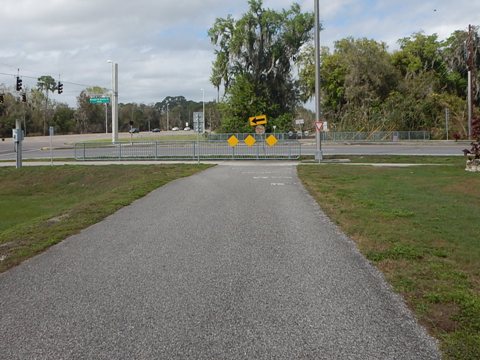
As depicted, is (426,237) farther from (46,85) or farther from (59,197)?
(46,85)

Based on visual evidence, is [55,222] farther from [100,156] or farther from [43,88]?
[43,88]

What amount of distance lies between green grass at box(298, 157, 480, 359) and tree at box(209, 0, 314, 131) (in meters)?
47.7

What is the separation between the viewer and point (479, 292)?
5.78 metres

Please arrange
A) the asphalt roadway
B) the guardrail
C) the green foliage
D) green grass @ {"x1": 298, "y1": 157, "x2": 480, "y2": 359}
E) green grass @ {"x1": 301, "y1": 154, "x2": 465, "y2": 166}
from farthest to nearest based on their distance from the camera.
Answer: the green foliage, the guardrail, green grass @ {"x1": 301, "y1": 154, "x2": 465, "y2": 166}, green grass @ {"x1": 298, "y1": 157, "x2": 480, "y2": 359}, the asphalt roadway

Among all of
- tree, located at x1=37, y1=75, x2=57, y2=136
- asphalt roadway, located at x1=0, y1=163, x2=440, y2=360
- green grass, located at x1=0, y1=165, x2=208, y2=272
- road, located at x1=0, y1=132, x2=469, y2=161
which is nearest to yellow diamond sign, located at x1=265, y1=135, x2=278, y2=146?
road, located at x1=0, y1=132, x2=469, y2=161

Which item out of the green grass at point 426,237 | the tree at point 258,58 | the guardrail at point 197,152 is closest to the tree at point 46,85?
the tree at point 258,58

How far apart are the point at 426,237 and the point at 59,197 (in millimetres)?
18613

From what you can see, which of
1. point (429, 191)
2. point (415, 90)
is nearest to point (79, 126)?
point (415, 90)

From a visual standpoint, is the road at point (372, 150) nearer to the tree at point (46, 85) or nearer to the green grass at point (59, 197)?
the green grass at point (59, 197)

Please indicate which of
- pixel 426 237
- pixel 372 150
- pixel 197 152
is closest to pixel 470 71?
pixel 372 150

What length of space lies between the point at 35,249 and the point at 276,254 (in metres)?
3.98

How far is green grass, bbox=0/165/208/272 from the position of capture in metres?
9.75

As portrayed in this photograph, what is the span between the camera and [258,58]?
6606cm

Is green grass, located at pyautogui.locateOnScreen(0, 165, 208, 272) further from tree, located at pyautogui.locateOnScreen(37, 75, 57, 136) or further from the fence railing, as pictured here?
tree, located at pyautogui.locateOnScreen(37, 75, 57, 136)
